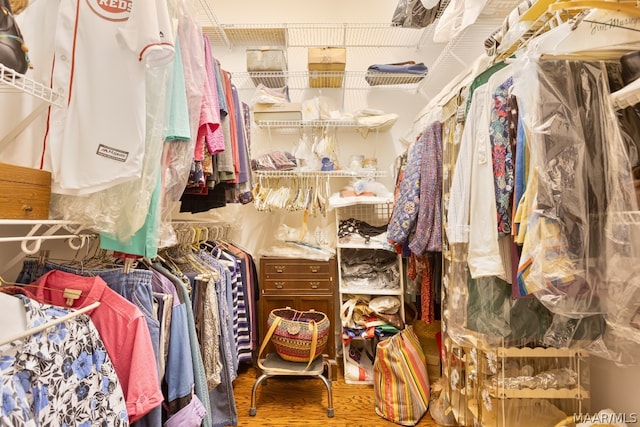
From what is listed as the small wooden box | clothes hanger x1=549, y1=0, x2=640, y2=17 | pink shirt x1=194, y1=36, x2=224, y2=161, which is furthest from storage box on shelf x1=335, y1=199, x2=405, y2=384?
the small wooden box

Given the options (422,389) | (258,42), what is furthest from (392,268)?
(258,42)

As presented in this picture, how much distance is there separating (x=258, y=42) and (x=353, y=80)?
0.84m

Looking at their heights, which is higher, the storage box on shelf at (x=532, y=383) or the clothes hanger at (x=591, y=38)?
the clothes hanger at (x=591, y=38)

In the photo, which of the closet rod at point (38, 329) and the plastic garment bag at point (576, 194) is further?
the plastic garment bag at point (576, 194)

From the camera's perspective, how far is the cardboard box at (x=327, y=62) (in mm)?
2309

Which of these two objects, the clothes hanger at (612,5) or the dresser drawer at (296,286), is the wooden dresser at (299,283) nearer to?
the dresser drawer at (296,286)

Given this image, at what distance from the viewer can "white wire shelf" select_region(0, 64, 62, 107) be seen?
699 mm

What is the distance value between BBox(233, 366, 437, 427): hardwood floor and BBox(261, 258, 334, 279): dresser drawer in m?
0.69

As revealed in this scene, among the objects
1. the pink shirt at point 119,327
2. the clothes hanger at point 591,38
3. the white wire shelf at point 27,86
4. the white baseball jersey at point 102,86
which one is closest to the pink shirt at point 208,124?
the white baseball jersey at point 102,86

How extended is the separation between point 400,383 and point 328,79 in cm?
213

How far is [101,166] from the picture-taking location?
86 centimetres

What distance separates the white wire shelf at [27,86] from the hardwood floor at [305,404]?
1.71 metres

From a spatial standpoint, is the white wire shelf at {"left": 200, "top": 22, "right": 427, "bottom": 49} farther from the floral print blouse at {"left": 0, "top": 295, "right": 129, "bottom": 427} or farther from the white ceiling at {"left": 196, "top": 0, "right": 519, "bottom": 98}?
the floral print blouse at {"left": 0, "top": 295, "right": 129, "bottom": 427}

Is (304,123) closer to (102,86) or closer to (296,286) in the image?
(296,286)
